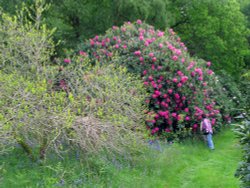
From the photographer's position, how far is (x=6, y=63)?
8.23m

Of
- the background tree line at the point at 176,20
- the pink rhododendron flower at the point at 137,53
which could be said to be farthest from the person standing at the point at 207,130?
the background tree line at the point at 176,20

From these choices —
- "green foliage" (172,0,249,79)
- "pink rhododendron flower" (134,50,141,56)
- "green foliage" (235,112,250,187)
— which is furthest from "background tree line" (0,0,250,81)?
"green foliage" (235,112,250,187)

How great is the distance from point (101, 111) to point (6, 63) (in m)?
2.48

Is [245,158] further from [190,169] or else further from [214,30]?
[214,30]

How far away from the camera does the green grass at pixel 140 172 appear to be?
649 cm

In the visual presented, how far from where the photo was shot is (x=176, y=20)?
64.4 ft

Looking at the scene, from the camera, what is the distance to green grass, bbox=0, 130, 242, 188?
649cm

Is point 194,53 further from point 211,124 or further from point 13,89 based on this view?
point 13,89

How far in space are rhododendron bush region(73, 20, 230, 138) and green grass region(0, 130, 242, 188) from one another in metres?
0.92

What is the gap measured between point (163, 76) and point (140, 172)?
12.2 feet

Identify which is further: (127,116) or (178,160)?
→ (178,160)

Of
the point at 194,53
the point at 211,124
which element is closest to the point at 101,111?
the point at 211,124

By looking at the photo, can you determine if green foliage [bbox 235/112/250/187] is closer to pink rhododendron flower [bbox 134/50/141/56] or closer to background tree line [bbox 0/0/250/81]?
pink rhododendron flower [bbox 134/50/141/56]

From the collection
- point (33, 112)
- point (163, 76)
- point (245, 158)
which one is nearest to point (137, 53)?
point (163, 76)
